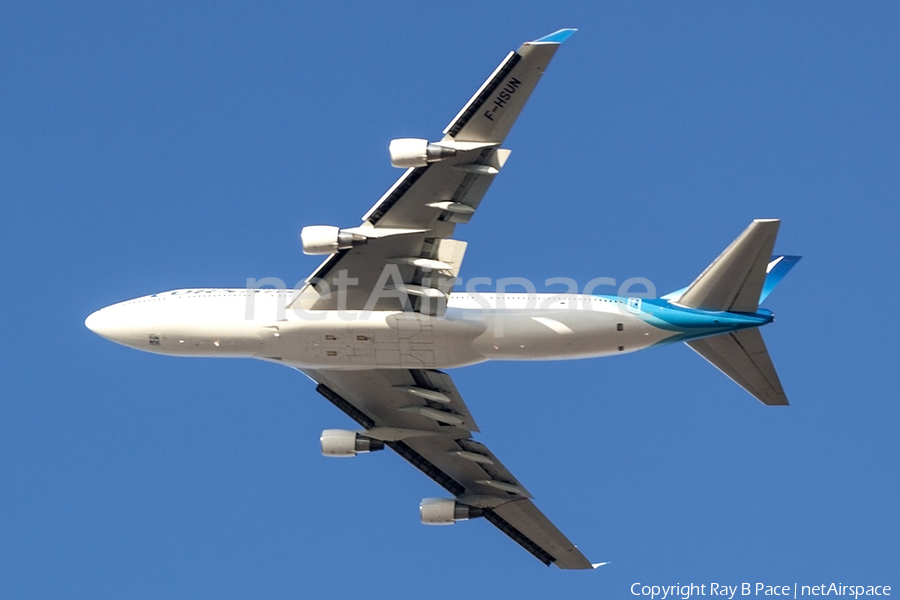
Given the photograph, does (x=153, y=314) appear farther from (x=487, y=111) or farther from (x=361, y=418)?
(x=487, y=111)

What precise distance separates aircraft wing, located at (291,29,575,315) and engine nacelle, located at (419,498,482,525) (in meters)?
11.5

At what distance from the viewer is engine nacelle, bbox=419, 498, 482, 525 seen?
5372cm

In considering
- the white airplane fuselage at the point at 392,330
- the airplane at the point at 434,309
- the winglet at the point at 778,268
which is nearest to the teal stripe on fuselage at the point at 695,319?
the airplane at the point at 434,309

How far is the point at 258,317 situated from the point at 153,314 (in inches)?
173

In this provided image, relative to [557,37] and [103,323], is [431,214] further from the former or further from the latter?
[103,323]

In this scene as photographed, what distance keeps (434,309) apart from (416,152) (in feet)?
22.2

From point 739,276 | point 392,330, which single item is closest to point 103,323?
point 392,330

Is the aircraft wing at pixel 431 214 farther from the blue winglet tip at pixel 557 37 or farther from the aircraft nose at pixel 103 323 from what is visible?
the aircraft nose at pixel 103 323

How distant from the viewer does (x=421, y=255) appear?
150ft

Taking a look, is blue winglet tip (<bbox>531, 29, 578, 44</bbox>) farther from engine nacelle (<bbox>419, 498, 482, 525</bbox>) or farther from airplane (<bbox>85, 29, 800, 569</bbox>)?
engine nacelle (<bbox>419, 498, 482, 525</bbox>)

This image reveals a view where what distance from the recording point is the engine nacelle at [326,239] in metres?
44.3

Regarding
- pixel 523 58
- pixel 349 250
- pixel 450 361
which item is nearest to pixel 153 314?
pixel 349 250

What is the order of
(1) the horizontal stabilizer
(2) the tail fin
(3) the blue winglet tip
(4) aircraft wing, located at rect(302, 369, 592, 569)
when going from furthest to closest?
(4) aircraft wing, located at rect(302, 369, 592, 569)
(1) the horizontal stabilizer
(2) the tail fin
(3) the blue winglet tip

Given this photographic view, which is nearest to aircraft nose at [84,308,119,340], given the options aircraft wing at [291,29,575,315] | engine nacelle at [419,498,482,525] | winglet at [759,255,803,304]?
aircraft wing at [291,29,575,315]
